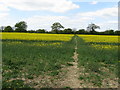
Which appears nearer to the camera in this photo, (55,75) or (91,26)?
(55,75)

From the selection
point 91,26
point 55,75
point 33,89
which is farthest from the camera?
point 91,26

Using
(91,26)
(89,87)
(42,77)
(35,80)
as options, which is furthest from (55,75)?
(91,26)

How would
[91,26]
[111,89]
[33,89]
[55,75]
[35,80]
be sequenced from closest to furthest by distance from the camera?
[33,89], [111,89], [35,80], [55,75], [91,26]

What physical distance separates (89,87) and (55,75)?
216cm

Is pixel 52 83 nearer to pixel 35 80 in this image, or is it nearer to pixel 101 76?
pixel 35 80

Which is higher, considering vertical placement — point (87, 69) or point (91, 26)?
point (91, 26)

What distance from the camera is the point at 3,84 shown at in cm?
678

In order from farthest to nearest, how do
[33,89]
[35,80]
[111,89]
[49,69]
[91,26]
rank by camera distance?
[91,26], [49,69], [35,80], [111,89], [33,89]

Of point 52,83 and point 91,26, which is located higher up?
point 91,26

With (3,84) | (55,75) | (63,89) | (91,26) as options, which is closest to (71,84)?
(63,89)

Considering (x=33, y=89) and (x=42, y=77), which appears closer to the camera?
(x=33, y=89)

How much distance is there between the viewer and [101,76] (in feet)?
28.1

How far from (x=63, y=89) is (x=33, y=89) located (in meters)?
1.31

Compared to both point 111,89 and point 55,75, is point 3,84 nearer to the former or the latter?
point 55,75
